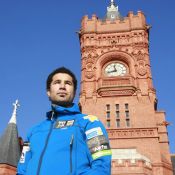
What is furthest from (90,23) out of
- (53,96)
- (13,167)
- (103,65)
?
(53,96)

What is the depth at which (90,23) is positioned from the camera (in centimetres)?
3459

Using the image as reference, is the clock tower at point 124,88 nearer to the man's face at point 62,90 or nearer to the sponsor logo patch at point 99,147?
the man's face at point 62,90

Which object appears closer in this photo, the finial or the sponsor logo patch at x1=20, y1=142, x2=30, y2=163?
the sponsor logo patch at x1=20, y1=142, x2=30, y2=163

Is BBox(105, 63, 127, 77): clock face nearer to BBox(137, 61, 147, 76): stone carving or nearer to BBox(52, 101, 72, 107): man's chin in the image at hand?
BBox(137, 61, 147, 76): stone carving

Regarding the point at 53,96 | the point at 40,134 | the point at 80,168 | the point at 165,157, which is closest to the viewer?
the point at 80,168

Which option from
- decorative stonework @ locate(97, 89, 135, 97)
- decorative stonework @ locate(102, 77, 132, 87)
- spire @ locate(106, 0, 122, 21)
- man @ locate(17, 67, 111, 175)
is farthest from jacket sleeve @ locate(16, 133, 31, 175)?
spire @ locate(106, 0, 122, 21)

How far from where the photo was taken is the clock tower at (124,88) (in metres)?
26.7

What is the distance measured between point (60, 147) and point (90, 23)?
106 ft

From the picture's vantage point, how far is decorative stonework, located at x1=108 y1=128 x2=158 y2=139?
27.0 metres

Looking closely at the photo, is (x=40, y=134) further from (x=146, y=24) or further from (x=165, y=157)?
(x=146, y=24)

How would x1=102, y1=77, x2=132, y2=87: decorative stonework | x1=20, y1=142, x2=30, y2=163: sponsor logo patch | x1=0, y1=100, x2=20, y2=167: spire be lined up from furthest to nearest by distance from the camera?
x1=102, y1=77, x2=132, y2=87: decorative stonework < x1=0, y1=100, x2=20, y2=167: spire < x1=20, y1=142, x2=30, y2=163: sponsor logo patch

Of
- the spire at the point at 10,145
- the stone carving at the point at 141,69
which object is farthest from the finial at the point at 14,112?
the stone carving at the point at 141,69

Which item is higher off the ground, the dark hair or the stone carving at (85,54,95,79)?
the stone carving at (85,54,95,79)

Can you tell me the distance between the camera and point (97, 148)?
10.1 feet
